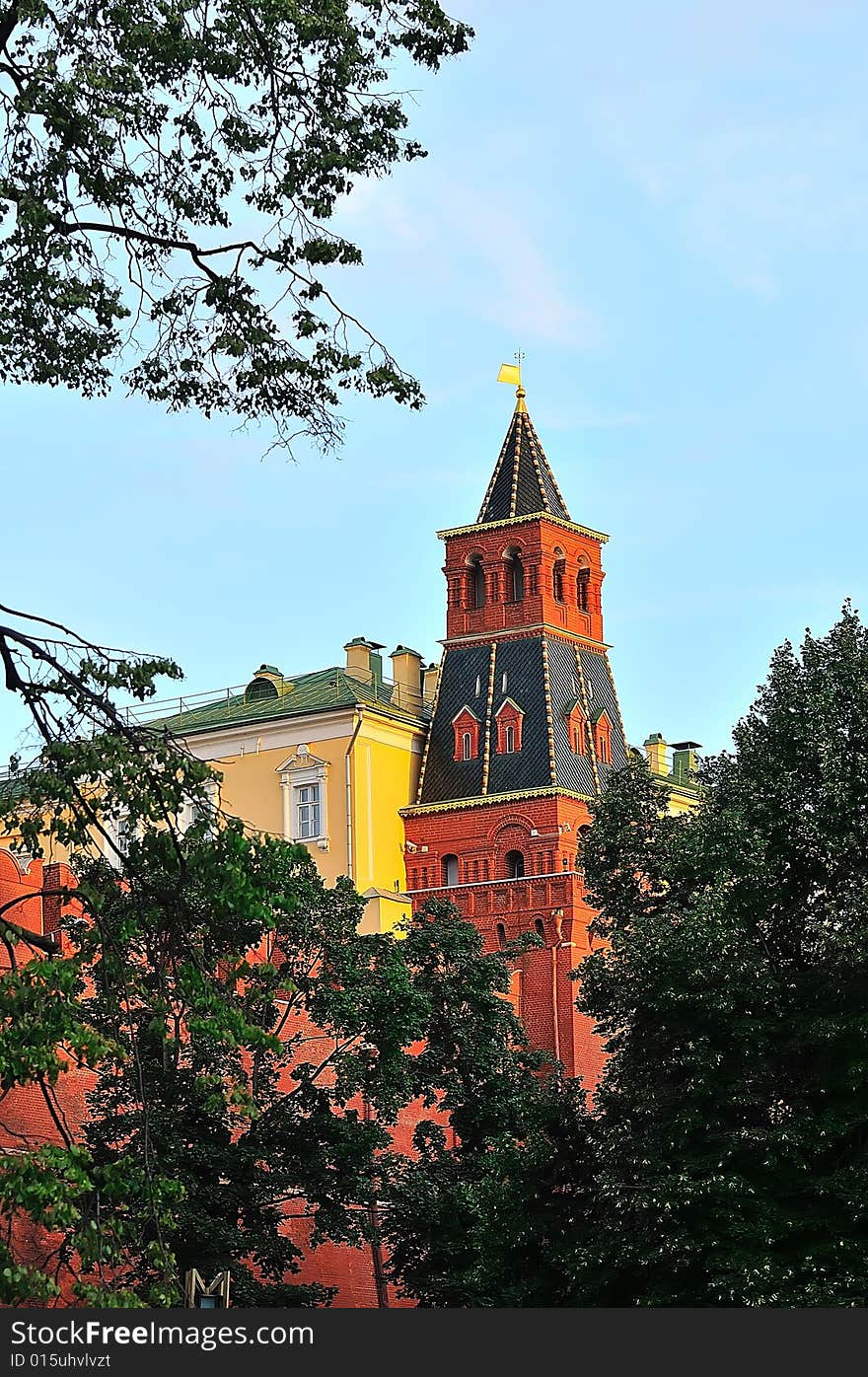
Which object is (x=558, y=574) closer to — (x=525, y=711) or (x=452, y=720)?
(x=525, y=711)

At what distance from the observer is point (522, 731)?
51.4 metres

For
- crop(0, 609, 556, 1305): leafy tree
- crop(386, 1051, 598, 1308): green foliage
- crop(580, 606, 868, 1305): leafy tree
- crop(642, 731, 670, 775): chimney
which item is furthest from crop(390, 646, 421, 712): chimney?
crop(580, 606, 868, 1305): leafy tree

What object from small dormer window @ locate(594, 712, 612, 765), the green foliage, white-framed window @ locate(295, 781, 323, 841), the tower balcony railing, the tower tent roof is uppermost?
the tower tent roof

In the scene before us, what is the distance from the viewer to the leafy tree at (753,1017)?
72.2 ft

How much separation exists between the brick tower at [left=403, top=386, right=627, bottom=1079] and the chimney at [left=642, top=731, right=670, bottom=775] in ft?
21.7

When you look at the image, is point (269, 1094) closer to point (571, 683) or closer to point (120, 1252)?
point (120, 1252)

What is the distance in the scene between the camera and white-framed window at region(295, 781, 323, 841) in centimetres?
5097

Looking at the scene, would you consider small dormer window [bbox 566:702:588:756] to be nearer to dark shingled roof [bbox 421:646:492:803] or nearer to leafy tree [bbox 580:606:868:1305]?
dark shingled roof [bbox 421:646:492:803]

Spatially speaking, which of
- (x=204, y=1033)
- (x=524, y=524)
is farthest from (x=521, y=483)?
(x=204, y=1033)

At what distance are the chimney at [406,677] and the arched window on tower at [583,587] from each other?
4.68 meters

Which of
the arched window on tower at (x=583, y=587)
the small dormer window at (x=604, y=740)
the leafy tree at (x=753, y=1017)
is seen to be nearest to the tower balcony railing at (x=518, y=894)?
the small dormer window at (x=604, y=740)

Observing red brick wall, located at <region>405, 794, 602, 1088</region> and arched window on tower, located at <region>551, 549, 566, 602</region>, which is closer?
red brick wall, located at <region>405, 794, 602, 1088</region>

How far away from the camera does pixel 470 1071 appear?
2977cm

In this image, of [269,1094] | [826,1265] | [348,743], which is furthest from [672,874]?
[348,743]
